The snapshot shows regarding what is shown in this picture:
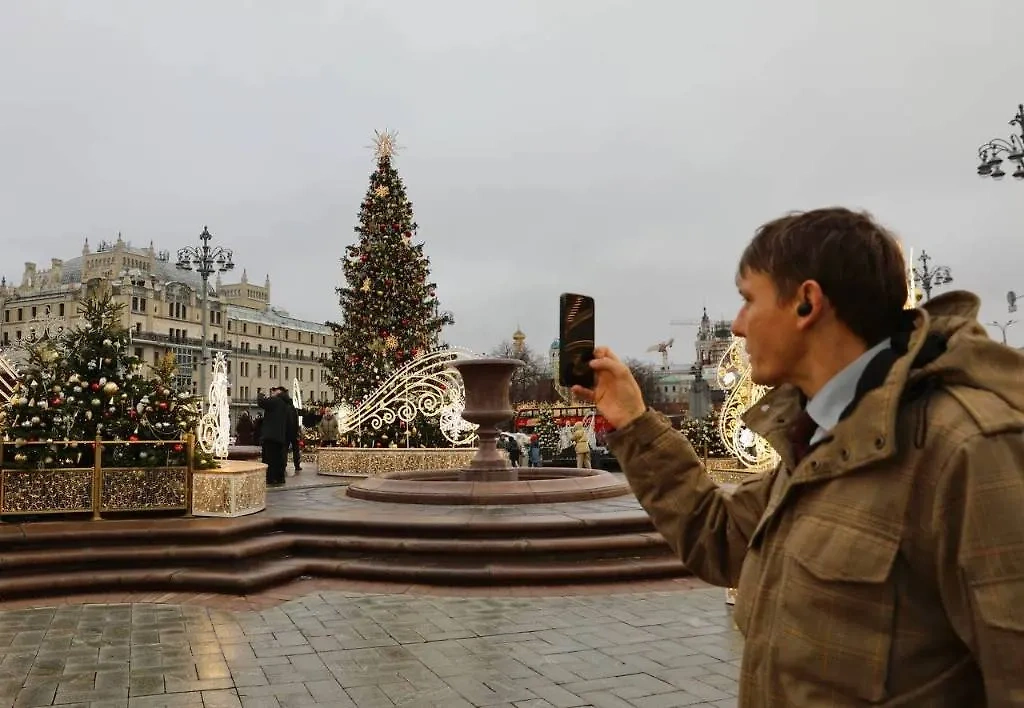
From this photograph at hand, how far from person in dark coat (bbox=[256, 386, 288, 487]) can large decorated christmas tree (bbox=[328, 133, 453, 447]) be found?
6.72m

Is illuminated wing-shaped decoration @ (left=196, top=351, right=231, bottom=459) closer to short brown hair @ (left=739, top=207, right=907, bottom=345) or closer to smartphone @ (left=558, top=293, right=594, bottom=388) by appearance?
smartphone @ (left=558, top=293, right=594, bottom=388)

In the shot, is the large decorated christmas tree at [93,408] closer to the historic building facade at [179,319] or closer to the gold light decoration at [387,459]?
the gold light decoration at [387,459]

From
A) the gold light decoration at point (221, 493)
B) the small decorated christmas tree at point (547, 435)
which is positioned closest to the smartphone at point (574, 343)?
the gold light decoration at point (221, 493)

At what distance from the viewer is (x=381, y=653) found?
5.46 meters

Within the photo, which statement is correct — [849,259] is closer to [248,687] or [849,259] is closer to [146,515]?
[248,687]

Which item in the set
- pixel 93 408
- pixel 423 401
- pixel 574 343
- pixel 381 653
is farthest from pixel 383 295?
pixel 574 343

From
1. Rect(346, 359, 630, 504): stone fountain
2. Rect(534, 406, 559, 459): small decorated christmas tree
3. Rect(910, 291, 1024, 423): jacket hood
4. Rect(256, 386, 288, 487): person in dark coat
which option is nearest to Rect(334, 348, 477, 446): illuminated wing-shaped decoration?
Rect(256, 386, 288, 487): person in dark coat

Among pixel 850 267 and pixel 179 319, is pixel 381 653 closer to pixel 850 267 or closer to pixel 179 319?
pixel 850 267

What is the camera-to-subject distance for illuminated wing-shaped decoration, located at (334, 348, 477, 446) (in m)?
17.2

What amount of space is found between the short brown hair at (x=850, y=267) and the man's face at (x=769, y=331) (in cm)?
3

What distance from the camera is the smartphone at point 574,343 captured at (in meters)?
1.95

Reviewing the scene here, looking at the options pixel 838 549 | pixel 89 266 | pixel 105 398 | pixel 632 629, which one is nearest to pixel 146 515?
pixel 105 398

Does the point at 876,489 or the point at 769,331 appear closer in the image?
the point at 876,489

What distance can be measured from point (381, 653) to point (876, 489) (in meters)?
4.76
